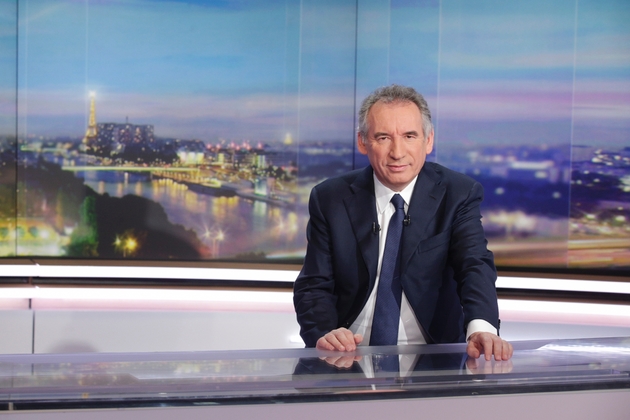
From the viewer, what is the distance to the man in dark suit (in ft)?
6.57

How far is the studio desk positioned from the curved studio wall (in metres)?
3.17

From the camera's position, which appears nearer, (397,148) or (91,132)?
(397,148)

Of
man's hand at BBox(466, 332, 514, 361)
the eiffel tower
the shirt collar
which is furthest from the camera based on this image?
the eiffel tower

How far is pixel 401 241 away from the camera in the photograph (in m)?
2.06

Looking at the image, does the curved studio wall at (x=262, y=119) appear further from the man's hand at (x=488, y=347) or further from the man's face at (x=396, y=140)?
the man's hand at (x=488, y=347)

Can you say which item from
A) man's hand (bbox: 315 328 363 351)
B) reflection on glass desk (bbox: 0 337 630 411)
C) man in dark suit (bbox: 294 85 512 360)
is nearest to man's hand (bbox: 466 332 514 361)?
reflection on glass desk (bbox: 0 337 630 411)

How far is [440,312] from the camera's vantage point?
82.4 inches

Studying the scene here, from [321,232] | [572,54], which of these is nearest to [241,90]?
[572,54]

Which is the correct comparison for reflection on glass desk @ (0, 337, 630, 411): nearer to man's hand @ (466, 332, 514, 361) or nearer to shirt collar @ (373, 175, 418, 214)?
man's hand @ (466, 332, 514, 361)

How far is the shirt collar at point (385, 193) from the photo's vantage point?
7.04ft

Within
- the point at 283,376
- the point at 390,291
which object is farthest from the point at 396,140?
the point at 283,376

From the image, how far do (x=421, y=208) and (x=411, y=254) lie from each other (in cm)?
15

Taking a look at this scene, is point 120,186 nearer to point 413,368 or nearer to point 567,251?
point 567,251

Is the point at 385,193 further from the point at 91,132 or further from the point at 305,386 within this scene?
the point at 91,132
